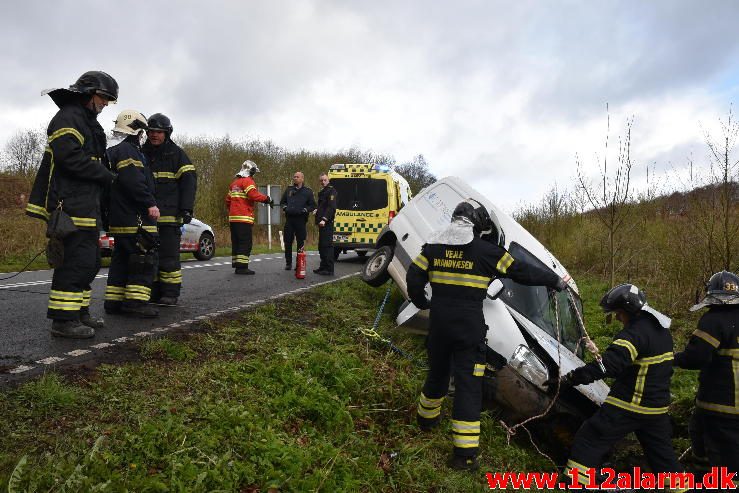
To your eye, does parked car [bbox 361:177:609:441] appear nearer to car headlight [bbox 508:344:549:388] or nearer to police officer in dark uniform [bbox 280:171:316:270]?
car headlight [bbox 508:344:549:388]

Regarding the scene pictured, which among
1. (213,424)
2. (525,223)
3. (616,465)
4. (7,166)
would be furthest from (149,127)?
(7,166)

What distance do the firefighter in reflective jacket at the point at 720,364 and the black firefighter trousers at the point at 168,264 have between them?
4674mm

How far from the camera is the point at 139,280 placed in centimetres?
484

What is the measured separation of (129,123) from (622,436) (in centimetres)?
481

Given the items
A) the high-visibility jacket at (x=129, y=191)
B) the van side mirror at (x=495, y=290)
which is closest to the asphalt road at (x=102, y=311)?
the high-visibility jacket at (x=129, y=191)

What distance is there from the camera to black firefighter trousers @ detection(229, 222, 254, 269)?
8414 millimetres

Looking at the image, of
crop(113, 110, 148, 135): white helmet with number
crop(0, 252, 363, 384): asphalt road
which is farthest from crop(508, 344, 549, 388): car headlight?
crop(113, 110, 148, 135): white helmet with number

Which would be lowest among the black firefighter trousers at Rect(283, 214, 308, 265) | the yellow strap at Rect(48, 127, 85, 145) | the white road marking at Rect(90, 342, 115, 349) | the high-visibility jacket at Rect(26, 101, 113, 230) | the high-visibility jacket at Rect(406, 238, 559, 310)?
the white road marking at Rect(90, 342, 115, 349)

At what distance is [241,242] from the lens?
8.46 metres

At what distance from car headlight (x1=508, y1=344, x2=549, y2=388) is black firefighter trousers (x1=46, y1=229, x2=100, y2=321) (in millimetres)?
3320

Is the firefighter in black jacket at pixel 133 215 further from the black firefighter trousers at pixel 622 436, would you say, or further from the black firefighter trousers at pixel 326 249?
the black firefighter trousers at pixel 326 249

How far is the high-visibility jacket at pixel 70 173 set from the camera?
3887mm

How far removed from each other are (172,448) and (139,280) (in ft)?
8.74

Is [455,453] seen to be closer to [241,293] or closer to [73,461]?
[73,461]
